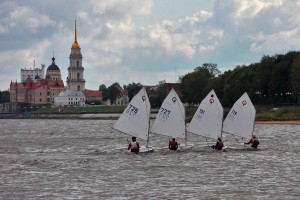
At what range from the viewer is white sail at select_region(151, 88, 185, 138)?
211ft

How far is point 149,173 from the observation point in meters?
50.6

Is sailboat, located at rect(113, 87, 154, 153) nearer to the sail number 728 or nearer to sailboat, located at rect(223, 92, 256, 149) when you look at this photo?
the sail number 728

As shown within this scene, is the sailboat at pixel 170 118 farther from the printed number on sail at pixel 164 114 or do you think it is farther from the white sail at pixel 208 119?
the white sail at pixel 208 119

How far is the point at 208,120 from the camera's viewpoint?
67.7 metres

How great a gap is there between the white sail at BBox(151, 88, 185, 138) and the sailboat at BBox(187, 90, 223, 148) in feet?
9.07

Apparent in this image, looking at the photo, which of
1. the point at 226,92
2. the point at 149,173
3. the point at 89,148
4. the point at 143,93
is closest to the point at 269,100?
the point at 226,92

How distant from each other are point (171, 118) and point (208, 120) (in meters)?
4.60

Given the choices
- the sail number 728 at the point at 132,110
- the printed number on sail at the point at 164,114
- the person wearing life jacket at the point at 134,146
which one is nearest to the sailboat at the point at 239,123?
the printed number on sail at the point at 164,114

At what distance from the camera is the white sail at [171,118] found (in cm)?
6419

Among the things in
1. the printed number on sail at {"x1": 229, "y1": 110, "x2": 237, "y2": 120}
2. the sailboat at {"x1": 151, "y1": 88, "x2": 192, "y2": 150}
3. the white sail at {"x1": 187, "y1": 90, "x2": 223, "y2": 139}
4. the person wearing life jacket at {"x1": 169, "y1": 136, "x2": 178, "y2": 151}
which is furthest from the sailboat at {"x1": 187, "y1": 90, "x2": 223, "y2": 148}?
the printed number on sail at {"x1": 229, "y1": 110, "x2": 237, "y2": 120}

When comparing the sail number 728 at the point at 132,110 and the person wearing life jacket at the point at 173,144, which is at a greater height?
the sail number 728 at the point at 132,110

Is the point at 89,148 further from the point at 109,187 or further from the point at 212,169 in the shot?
the point at 109,187

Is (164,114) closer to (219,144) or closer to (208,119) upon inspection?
(208,119)

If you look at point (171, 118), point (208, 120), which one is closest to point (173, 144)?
point (171, 118)
